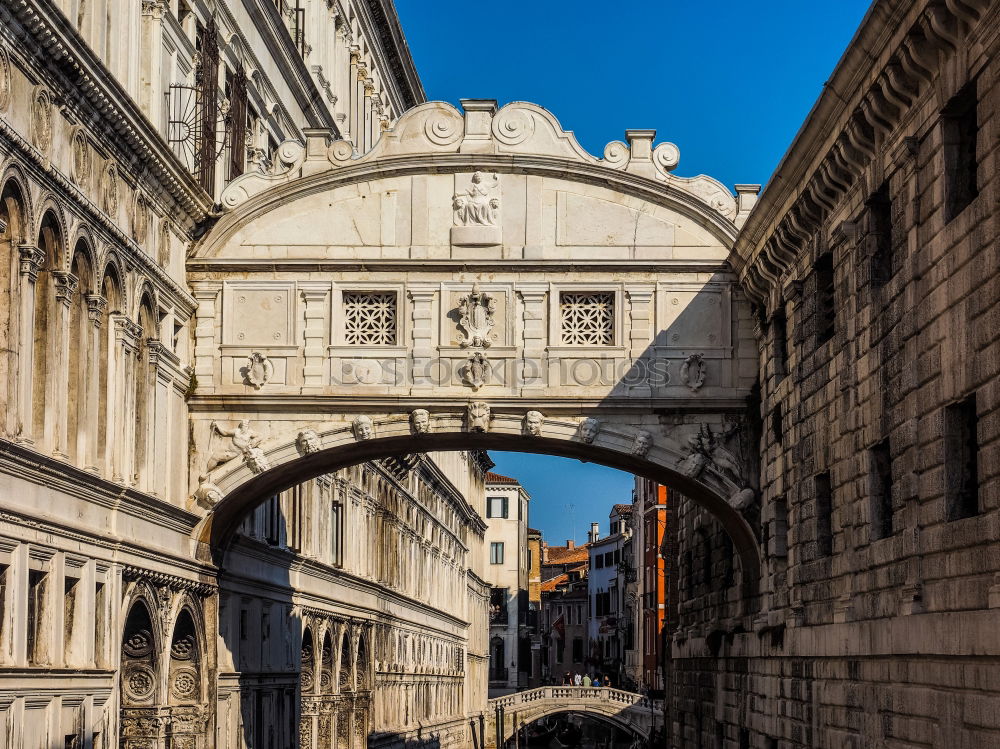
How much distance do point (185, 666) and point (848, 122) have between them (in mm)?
12962

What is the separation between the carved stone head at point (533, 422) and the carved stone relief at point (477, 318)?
1.16 meters

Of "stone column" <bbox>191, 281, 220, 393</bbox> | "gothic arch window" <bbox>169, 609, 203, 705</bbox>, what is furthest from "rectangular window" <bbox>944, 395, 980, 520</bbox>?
"gothic arch window" <bbox>169, 609, 203, 705</bbox>

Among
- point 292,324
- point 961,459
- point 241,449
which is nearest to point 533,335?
point 292,324

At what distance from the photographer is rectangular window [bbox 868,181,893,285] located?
19.4 meters

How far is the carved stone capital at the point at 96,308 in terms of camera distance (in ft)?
73.3

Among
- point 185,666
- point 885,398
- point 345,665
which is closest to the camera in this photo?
point 885,398

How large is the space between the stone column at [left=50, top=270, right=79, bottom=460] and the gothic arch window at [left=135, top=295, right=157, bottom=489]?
2847 mm

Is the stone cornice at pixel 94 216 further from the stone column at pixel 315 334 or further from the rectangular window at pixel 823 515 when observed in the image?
the rectangular window at pixel 823 515

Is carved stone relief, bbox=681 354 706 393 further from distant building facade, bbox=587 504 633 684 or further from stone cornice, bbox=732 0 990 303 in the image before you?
distant building facade, bbox=587 504 633 684

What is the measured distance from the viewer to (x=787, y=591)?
79.1 ft

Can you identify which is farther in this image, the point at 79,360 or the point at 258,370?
the point at 258,370

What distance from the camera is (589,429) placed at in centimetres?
2647

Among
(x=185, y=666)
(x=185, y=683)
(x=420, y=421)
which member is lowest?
(x=185, y=683)

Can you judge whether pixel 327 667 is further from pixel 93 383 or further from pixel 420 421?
pixel 93 383
